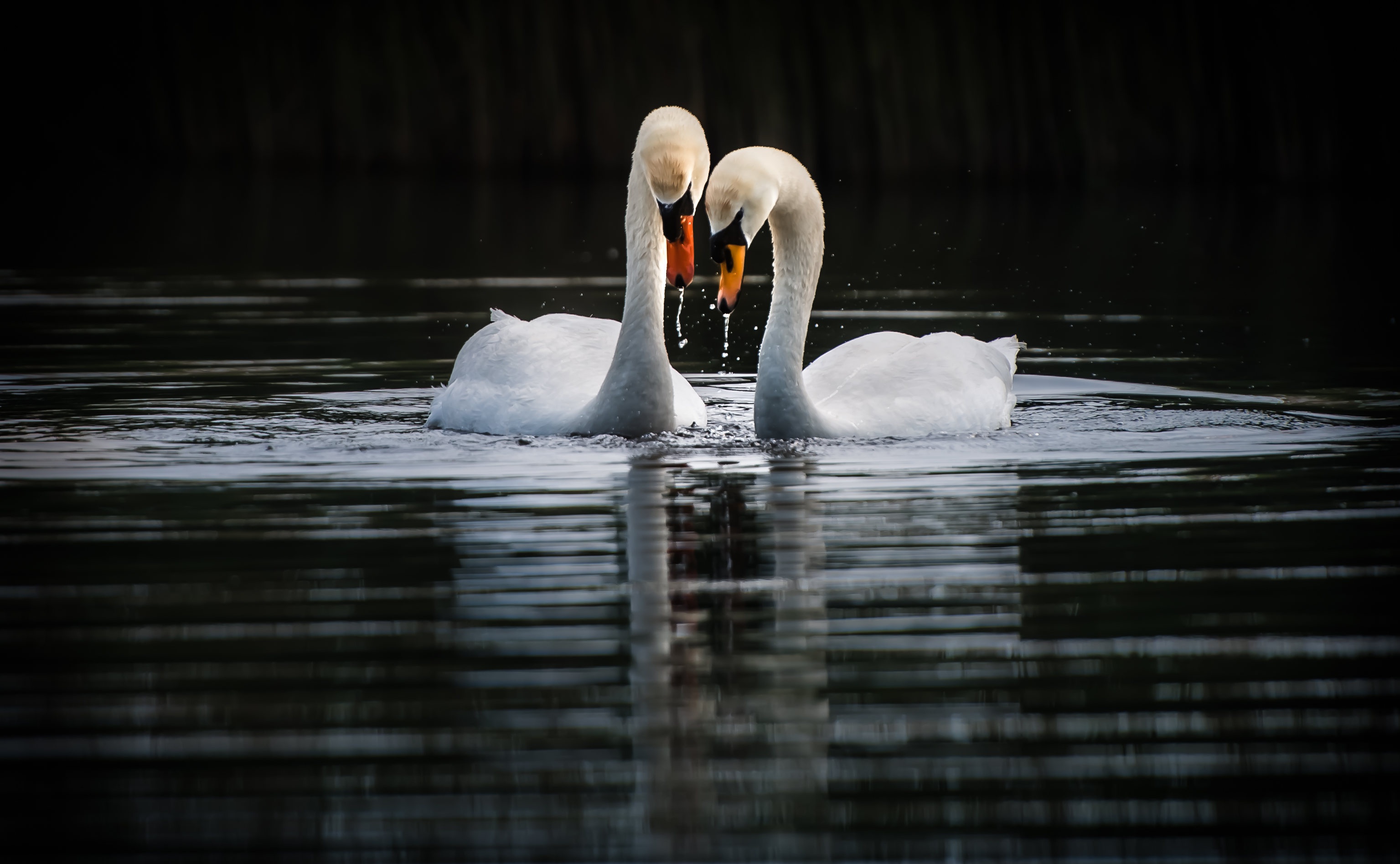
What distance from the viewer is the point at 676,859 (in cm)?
335

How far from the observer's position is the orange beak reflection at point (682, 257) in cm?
834

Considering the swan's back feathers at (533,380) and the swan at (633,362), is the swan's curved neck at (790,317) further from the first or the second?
the swan's back feathers at (533,380)

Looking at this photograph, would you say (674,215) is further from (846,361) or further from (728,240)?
(846,361)

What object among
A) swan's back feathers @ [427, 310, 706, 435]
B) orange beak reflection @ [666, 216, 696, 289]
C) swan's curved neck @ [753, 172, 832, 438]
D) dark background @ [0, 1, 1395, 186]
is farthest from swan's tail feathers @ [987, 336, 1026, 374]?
dark background @ [0, 1, 1395, 186]

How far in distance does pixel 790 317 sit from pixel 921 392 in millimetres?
646

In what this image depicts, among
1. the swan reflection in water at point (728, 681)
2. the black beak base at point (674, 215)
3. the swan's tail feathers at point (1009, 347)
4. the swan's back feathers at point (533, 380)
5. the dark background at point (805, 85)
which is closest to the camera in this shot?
the swan reflection in water at point (728, 681)

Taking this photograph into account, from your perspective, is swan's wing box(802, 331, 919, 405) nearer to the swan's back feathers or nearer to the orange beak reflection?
the swan's back feathers

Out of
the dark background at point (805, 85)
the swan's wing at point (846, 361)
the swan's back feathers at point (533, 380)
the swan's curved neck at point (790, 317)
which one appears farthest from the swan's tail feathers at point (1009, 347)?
the dark background at point (805, 85)

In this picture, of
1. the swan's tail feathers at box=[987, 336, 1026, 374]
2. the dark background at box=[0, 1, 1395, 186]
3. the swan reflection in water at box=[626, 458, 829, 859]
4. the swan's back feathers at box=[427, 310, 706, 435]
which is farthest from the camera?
the dark background at box=[0, 1, 1395, 186]

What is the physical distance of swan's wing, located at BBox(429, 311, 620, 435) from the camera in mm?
8461

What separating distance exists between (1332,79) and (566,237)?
30.6 ft

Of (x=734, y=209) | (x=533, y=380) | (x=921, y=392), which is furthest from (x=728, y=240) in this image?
(x=533, y=380)

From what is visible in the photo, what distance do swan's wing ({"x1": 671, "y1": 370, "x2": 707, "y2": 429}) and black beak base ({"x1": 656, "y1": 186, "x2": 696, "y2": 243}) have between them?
0.61 meters

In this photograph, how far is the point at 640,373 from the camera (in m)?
8.27
